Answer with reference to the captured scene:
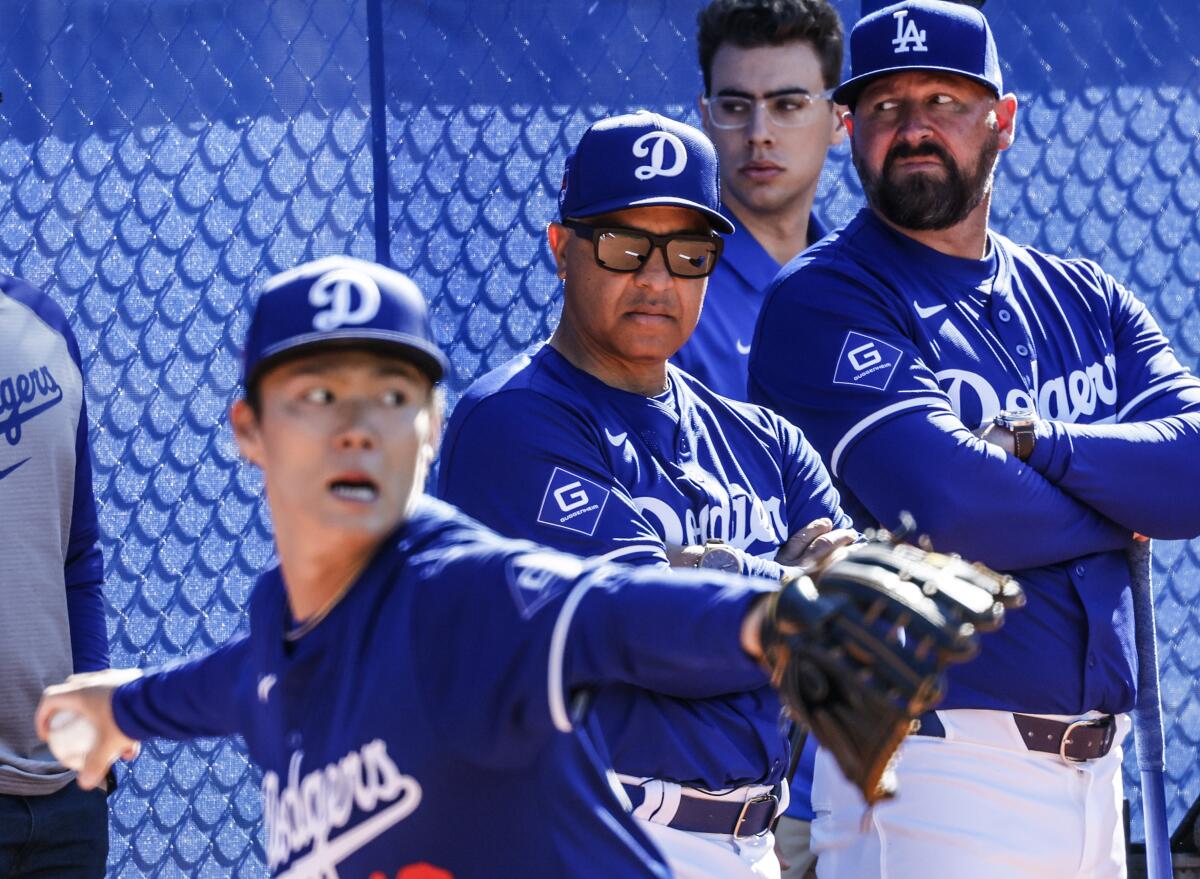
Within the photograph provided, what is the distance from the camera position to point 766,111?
3646mm

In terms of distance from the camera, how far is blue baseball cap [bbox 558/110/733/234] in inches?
108

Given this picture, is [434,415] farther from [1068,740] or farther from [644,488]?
[1068,740]

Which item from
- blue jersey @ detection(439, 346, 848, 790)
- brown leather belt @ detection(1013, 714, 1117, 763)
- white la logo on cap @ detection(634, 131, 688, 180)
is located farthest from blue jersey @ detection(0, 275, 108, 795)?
brown leather belt @ detection(1013, 714, 1117, 763)

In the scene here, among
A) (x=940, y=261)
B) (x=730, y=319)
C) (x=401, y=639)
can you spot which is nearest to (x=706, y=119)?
(x=730, y=319)

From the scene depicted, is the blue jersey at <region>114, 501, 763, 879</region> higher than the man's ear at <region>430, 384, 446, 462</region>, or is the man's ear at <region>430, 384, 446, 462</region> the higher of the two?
the man's ear at <region>430, 384, 446, 462</region>

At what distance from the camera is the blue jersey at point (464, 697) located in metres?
1.53

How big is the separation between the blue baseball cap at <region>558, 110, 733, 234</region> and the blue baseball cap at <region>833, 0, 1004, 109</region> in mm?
421

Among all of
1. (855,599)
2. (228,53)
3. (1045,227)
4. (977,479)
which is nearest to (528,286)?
(228,53)

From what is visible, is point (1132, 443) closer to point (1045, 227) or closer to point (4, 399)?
point (1045, 227)

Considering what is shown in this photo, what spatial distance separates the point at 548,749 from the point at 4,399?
1794 mm

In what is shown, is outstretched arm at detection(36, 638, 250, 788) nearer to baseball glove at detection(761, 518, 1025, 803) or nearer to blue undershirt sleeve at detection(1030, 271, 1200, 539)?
baseball glove at detection(761, 518, 1025, 803)

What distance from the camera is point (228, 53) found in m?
4.10

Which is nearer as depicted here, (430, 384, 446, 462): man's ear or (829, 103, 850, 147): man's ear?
(430, 384, 446, 462): man's ear

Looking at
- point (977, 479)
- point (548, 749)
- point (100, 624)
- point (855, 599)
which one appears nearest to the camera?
point (855, 599)
